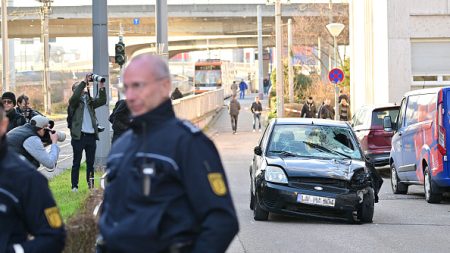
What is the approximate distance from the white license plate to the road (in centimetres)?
32

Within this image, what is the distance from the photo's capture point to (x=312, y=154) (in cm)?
1482

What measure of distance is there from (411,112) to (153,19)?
193ft

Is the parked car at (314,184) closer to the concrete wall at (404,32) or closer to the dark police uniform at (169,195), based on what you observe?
the dark police uniform at (169,195)

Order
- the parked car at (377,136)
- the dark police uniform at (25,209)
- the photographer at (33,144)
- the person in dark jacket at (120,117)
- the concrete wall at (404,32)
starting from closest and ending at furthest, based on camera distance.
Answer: the dark police uniform at (25,209), the photographer at (33,144), the person in dark jacket at (120,117), the parked car at (377,136), the concrete wall at (404,32)

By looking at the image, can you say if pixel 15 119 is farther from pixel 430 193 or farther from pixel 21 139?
pixel 430 193

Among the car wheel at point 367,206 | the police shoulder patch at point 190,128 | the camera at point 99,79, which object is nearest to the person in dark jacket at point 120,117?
the camera at point 99,79

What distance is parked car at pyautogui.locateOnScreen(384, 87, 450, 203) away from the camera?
55.1 feet

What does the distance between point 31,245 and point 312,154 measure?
1024cm

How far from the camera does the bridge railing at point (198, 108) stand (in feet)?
116

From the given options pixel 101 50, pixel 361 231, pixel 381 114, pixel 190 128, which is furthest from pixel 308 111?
pixel 190 128

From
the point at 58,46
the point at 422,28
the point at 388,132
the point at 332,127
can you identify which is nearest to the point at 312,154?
the point at 332,127

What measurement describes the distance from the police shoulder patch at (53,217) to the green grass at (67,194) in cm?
491

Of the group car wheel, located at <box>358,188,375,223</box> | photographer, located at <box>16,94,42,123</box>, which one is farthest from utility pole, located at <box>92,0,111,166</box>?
car wheel, located at <box>358,188,375,223</box>

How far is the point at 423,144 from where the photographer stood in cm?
1780
